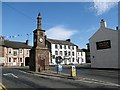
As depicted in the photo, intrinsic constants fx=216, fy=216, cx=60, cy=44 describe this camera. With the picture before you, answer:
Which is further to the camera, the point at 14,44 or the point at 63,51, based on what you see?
the point at 63,51

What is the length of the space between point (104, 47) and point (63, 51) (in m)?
42.2

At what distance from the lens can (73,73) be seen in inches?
993

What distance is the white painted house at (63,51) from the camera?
7841cm

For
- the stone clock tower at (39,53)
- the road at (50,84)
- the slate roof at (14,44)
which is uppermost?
the slate roof at (14,44)

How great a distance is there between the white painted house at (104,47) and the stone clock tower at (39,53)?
36.3 ft

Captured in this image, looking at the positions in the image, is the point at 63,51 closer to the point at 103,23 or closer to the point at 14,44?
the point at 14,44

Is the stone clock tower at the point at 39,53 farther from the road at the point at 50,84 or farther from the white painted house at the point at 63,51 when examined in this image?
the white painted house at the point at 63,51

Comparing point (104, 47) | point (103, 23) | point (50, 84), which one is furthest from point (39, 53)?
point (50, 84)

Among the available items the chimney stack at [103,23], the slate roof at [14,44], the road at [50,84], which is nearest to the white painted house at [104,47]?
the chimney stack at [103,23]

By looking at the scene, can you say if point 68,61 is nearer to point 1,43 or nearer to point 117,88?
point 1,43

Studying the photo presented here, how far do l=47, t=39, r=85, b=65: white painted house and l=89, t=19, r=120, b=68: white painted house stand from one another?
34.4 meters

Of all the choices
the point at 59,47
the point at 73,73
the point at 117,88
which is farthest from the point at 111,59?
the point at 59,47

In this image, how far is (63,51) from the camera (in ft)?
272

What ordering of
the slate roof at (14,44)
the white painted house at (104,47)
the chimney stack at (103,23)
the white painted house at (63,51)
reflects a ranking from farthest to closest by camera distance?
the white painted house at (63,51), the slate roof at (14,44), the chimney stack at (103,23), the white painted house at (104,47)
